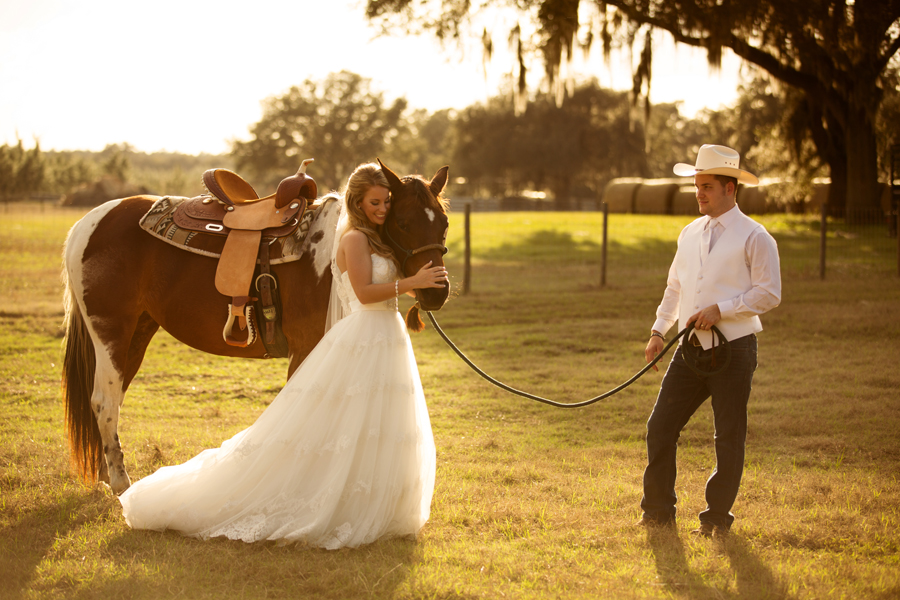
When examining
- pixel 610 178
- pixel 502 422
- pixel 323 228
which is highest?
pixel 610 178

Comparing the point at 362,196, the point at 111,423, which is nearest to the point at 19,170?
the point at 111,423

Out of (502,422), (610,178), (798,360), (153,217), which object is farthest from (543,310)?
(610,178)

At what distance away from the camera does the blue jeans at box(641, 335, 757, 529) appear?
3307 millimetres

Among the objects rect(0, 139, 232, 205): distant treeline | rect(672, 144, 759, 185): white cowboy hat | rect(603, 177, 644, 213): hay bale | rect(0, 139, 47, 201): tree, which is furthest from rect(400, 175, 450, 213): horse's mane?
rect(0, 139, 47, 201): tree

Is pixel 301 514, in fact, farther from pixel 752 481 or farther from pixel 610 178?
pixel 610 178

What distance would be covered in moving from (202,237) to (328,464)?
63.5 inches

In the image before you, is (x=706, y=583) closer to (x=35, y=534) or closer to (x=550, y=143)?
(x=35, y=534)

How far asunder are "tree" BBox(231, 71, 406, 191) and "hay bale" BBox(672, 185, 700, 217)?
123 ft

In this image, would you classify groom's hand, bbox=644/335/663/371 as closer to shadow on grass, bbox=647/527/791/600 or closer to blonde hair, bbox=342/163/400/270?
shadow on grass, bbox=647/527/791/600

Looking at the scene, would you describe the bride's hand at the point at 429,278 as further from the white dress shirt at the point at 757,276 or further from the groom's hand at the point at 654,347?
the white dress shirt at the point at 757,276

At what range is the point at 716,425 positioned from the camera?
3.45 meters

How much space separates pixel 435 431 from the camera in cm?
531

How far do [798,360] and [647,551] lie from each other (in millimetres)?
4994

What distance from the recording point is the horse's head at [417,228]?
10.8 ft
